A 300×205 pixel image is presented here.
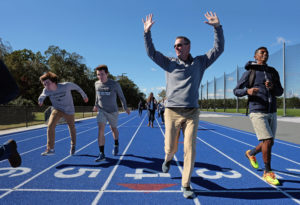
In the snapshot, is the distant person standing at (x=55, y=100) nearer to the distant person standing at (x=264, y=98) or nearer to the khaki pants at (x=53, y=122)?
the khaki pants at (x=53, y=122)

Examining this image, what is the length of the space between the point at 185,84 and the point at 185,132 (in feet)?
2.20

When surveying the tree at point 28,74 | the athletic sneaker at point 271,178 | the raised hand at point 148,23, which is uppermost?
the tree at point 28,74

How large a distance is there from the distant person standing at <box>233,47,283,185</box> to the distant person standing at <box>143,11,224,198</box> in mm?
1073

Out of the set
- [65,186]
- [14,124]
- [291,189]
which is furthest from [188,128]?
[14,124]

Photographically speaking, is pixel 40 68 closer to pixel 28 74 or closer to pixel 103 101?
pixel 28 74

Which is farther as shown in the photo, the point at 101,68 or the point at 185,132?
the point at 101,68

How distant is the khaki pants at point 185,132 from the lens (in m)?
2.86

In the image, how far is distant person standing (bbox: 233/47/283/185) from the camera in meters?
3.46

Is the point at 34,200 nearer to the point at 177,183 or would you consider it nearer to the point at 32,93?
the point at 177,183

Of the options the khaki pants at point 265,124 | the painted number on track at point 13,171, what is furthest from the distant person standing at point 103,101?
the khaki pants at point 265,124

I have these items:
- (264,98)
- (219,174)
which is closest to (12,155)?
(219,174)

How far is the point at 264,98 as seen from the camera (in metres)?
3.54

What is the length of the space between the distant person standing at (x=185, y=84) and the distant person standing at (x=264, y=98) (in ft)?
3.52

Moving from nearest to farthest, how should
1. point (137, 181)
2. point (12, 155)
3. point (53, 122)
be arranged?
point (12, 155), point (137, 181), point (53, 122)
